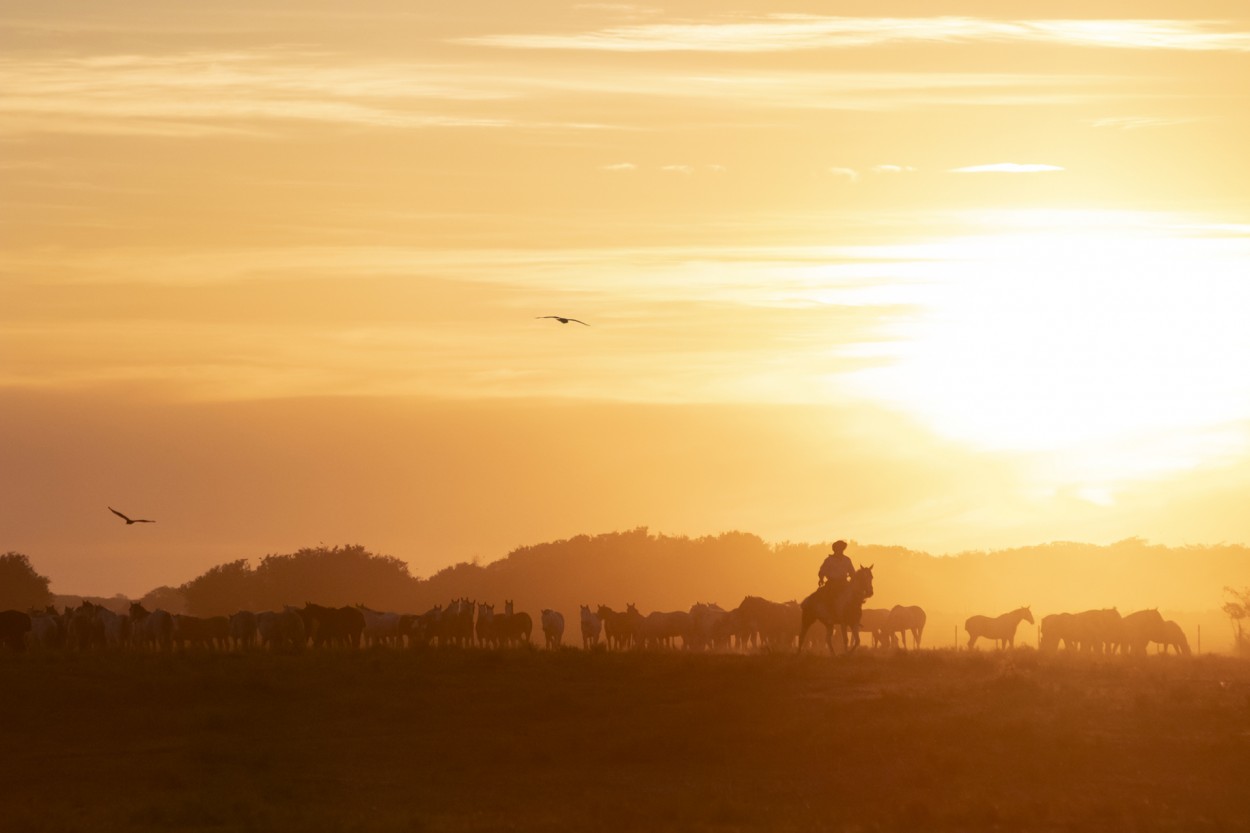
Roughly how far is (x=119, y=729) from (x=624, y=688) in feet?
34.7

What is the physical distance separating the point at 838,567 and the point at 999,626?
99.8 feet

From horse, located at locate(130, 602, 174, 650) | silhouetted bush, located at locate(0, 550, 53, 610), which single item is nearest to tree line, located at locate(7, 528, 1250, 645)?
silhouetted bush, located at locate(0, 550, 53, 610)

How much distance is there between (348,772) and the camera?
33.3 metres

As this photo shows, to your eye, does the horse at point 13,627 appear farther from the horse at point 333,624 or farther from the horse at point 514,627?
the horse at point 514,627

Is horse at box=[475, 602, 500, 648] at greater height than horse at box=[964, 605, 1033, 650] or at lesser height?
lesser

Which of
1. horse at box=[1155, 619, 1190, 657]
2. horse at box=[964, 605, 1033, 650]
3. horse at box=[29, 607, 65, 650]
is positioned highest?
horse at box=[964, 605, 1033, 650]

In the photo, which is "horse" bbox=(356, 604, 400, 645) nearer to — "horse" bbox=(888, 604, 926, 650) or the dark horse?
the dark horse

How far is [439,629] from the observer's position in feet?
188

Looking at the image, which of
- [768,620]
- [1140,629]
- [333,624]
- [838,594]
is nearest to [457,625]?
[333,624]

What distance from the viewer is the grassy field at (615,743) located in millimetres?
29734

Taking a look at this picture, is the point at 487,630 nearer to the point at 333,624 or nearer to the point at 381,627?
the point at 381,627

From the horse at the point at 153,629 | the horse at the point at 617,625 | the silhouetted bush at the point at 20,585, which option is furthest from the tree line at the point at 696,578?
the horse at the point at 153,629

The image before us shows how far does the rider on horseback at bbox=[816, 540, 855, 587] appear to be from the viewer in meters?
42.4

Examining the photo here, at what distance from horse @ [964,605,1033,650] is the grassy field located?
23878mm
